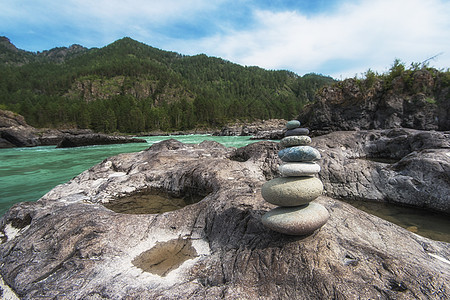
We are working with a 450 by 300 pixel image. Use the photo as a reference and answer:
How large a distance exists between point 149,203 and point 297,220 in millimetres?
6561

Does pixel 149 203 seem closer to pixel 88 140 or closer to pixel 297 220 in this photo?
pixel 297 220

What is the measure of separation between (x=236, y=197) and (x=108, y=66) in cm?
17078

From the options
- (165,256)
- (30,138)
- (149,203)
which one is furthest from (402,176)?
(30,138)

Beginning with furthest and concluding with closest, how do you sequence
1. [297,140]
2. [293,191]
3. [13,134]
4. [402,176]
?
[13,134]
[402,176]
[297,140]
[293,191]

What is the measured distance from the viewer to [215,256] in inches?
175

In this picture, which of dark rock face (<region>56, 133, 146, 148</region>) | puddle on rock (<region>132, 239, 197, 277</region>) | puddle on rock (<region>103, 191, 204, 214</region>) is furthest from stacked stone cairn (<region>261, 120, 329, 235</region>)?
dark rock face (<region>56, 133, 146, 148</region>)

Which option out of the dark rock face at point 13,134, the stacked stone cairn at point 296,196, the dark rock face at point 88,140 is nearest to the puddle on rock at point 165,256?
the stacked stone cairn at point 296,196

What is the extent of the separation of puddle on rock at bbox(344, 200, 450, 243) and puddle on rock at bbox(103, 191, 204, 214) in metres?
6.89

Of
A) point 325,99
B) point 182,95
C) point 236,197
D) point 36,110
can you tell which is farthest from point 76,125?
point 236,197

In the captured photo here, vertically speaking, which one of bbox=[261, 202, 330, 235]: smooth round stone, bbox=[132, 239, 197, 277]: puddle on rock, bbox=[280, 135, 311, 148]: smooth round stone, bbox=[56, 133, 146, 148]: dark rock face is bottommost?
bbox=[56, 133, 146, 148]: dark rock face

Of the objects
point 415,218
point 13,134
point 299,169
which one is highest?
point 299,169

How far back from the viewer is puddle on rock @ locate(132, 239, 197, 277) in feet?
14.0

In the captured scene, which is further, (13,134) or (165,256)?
(13,134)

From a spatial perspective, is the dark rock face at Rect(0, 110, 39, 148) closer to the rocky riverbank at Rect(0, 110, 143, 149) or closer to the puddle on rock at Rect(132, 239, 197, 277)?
the rocky riverbank at Rect(0, 110, 143, 149)
